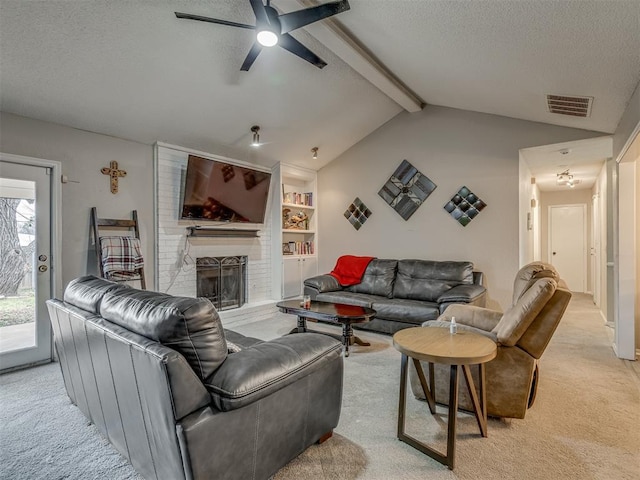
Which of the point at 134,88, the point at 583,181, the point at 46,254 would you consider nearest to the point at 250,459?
the point at 46,254

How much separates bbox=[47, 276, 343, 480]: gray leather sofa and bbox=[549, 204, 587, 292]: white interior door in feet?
24.0

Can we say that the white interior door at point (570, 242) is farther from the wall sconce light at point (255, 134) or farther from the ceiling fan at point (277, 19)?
the ceiling fan at point (277, 19)

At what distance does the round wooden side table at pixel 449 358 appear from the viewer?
1635 millimetres

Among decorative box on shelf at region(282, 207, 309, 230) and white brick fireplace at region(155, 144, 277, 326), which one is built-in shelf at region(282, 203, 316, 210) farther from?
white brick fireplace at region(155, 144, 277, 326)

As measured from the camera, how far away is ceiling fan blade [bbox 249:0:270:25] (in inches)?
80.8

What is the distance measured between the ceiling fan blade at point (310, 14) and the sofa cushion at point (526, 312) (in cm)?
203

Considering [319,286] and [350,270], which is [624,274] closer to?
[350,270]

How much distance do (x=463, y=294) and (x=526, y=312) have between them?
1843mm

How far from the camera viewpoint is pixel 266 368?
1413 millimetres

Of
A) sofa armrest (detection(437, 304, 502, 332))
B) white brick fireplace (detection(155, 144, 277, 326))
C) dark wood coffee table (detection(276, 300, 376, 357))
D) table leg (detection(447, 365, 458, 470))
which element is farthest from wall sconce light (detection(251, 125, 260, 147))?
table leg (detection(447, 365, 458, 470))

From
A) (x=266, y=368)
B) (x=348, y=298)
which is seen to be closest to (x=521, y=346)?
(x=266, y=368)

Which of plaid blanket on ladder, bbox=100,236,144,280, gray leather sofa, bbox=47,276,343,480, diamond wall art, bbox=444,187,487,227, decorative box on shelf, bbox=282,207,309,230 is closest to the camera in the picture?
gray leather sofa, bbox=47,276,343,480

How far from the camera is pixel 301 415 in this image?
1.61 m

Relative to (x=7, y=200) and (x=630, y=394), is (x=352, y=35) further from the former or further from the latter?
(x=630, y=394)
